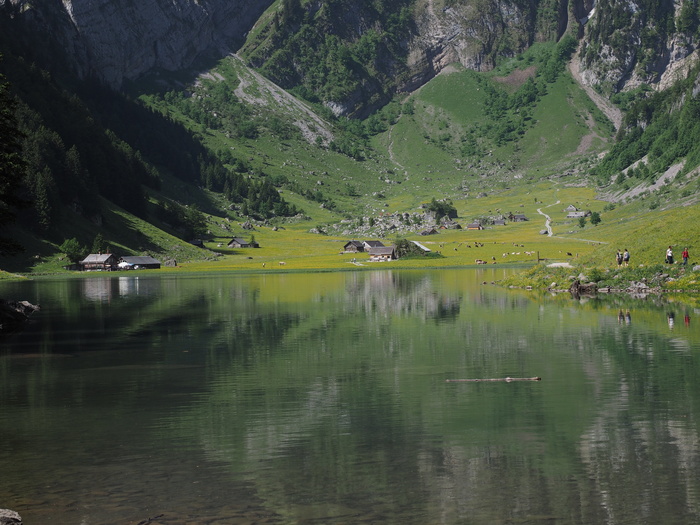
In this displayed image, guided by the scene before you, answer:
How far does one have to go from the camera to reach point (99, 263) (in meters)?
183

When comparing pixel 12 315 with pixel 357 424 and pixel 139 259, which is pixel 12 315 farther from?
pixel 139 259

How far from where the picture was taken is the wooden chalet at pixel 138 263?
186m

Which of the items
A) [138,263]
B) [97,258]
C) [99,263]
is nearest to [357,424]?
[99,263]

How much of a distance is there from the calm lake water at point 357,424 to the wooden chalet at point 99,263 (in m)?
125

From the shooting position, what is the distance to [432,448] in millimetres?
24797

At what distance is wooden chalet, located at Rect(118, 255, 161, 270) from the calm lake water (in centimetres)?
12945

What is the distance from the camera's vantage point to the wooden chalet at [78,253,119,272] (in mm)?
179625

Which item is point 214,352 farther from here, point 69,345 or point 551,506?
point 551,506

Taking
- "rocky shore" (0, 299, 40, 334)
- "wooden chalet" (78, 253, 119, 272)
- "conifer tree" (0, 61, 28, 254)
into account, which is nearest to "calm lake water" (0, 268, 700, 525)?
"rocky shore" (0, 299, 40, 334)

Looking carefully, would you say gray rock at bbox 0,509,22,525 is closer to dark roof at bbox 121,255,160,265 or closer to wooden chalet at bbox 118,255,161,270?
wooden chalet at bbox 118,255,161,270

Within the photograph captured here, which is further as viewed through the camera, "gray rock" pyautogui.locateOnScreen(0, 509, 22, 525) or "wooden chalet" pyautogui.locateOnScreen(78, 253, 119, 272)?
"wooden chalet" pyautogui.locateOnScreen(78, 253, 119, 272)

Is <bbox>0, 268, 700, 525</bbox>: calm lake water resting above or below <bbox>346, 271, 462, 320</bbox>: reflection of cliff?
below

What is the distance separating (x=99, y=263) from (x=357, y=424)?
16418 centimetres

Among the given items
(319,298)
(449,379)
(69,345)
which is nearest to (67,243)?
(319,298)
